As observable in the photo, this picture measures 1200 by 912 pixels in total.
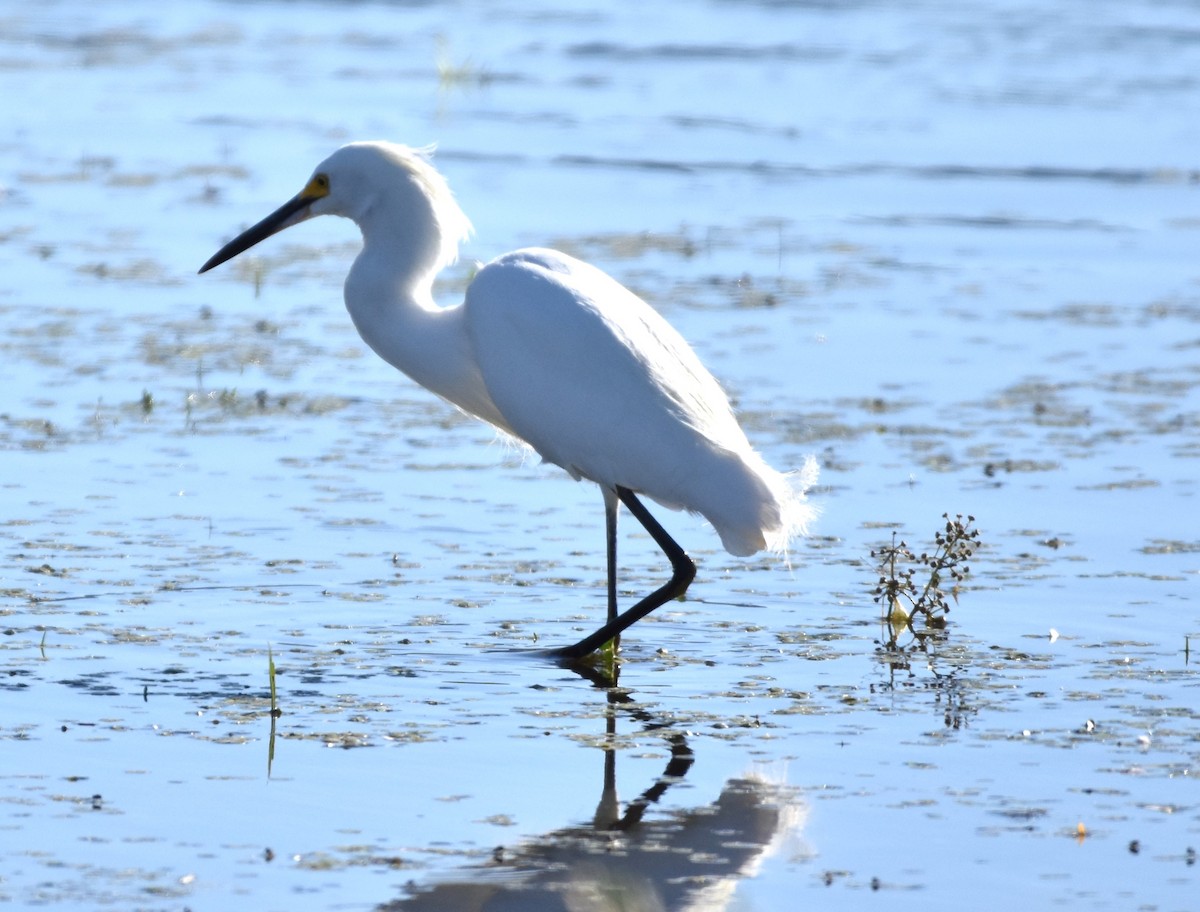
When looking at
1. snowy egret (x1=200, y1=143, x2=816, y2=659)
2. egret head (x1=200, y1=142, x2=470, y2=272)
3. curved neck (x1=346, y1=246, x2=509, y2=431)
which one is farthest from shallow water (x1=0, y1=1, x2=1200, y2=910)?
egret head (x1=200, y1=142, x2=470, y2=272)

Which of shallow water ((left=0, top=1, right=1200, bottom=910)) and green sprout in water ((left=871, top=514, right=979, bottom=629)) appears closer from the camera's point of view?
shallow water ((left=0, top=1, right=1200, bottom=910))

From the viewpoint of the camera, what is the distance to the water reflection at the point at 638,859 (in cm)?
420

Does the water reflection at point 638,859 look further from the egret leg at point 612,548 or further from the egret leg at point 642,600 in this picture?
the egret leg at point 612,548

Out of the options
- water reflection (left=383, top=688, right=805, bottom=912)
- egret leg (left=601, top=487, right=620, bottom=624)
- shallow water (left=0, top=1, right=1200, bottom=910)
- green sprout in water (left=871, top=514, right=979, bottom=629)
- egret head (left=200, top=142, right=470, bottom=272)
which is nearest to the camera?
water reflection (left=383, top=688, right=805, bottom=912)

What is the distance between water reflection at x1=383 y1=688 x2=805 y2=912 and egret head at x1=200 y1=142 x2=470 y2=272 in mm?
2152

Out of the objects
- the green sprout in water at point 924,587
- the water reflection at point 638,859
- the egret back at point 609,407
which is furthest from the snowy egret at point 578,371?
the water reflection at point 638,859

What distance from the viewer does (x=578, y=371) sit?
19.6ft

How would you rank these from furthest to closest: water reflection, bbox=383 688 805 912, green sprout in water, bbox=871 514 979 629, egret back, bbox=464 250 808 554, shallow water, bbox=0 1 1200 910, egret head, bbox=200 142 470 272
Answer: egret head, bbox=200 142 470 272, green sprout in water, bbox=871 514 979 629, egret back, bbox=464 250 808 554, shallow water, bbox=0 1 1200 910, water reflection, bbox=383 688 805 912

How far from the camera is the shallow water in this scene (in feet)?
14.9

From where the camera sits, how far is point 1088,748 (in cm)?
523

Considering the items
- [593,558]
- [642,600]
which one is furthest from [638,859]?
[593,558]

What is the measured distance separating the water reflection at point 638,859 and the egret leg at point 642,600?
96cm

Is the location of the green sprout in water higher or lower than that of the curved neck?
lower

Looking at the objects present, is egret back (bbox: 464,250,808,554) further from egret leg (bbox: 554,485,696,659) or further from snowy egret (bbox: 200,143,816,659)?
egret leg (bbox: 554,485,696,659)
